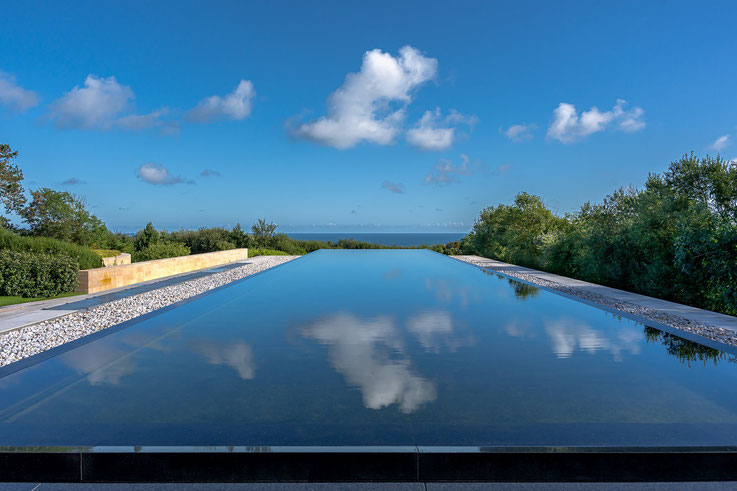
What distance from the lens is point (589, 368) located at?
10.6 ft

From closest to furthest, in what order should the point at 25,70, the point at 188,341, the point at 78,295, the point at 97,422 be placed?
the point at 97,422
the point at 188,341
the point at 78,295
the point at 25,70

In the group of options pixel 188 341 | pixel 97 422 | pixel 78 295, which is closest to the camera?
pixel 97 422

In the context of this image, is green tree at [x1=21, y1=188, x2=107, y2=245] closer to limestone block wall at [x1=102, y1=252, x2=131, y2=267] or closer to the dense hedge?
limestone block wall at [x1=102, y1=252, x2=131, y2=267]

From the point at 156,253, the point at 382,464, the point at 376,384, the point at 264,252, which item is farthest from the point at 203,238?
the point at 382,464

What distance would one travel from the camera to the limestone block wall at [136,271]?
26.4 feet

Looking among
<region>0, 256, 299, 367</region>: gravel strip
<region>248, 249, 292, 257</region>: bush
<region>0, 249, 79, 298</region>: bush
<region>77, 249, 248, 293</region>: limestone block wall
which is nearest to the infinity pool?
<region>0, 256, 299, 367</region>: gravel strip

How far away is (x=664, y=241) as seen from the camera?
7973 millimetres

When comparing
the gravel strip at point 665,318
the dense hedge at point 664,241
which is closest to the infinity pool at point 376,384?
the gravel strip at point 665,318

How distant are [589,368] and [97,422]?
3.50 meters

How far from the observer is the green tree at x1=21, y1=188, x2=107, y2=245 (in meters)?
13.8

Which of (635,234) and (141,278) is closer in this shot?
(635,234)

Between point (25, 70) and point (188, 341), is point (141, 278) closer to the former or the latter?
point (188, 341)

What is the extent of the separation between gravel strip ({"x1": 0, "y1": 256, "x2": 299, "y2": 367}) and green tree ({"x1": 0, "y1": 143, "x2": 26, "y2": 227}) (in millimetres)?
12048

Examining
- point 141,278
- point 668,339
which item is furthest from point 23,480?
point 141,278
